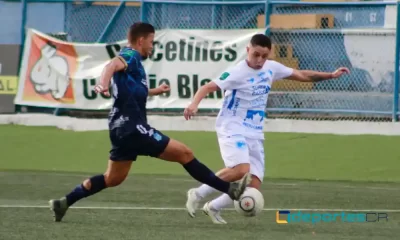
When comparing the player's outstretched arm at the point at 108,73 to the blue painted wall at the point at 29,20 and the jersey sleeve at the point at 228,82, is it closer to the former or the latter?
the jersey sleeve at the point at 228,82

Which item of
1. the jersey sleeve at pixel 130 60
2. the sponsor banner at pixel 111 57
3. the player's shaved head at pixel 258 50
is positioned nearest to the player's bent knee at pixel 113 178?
the jersey sleeve at pixel 130 60

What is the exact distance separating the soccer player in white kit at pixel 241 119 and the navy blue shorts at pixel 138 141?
659 millimetres

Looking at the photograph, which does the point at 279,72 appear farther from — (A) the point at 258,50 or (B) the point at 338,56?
(B) the point at 338,56

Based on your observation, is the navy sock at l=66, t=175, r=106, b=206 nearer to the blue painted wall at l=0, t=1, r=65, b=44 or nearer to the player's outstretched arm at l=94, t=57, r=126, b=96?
the player's outstretched arm at l=94, t=57, r=126, b=96

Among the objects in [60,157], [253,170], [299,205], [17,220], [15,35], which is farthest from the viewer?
[15,35]

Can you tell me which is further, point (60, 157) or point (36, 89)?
point (36, 89)

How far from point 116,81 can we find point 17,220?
157 cm

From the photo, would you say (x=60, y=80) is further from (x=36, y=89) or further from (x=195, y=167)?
(x=195, y=167)

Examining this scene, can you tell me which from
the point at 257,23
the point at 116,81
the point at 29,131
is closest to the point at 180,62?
the point at 257,23

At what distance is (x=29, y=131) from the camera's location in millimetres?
20875

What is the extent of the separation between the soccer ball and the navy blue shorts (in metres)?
0.86

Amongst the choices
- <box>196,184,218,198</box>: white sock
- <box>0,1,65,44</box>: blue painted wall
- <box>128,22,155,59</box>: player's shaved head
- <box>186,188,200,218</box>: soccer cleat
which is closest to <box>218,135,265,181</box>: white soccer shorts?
<box>196,184,218,198</box>: white sock

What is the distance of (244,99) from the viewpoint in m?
11.4

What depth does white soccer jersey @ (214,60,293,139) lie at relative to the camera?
11.4 m
